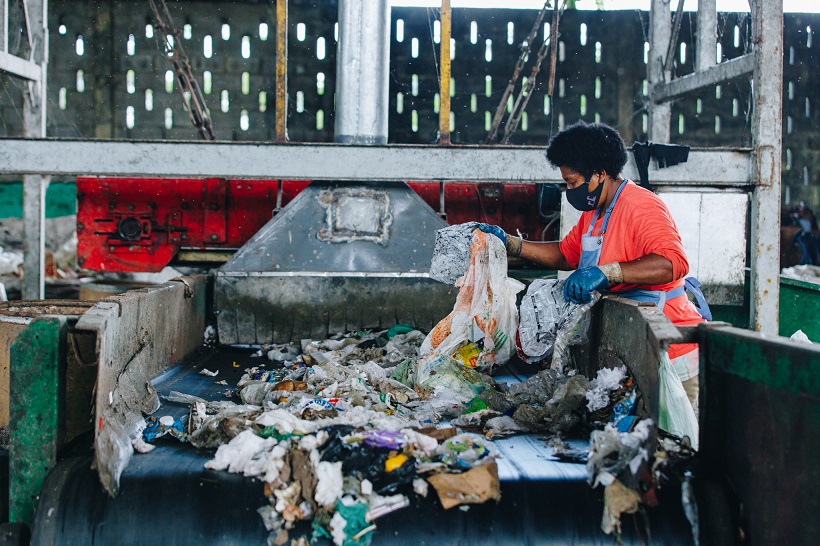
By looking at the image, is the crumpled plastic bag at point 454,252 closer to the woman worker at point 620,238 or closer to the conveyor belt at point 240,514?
the woman worker at point 620,238

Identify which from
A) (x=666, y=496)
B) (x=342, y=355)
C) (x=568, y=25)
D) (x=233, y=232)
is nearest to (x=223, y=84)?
(x=233, y=232)

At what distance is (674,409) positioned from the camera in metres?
2.15

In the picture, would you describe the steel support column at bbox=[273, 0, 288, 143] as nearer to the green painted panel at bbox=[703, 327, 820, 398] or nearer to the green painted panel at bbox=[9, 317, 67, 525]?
the green painted panel at bbox=[9, 317, 67, 525]

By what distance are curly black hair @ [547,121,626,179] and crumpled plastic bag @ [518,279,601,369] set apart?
19.1 inches

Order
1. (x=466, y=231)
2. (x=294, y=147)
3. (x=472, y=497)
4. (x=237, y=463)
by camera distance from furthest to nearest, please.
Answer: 1. (x=294, y=147)
2. (x=466, y=231)
3. (x=237, y=463)
4. (x=472, y=497)

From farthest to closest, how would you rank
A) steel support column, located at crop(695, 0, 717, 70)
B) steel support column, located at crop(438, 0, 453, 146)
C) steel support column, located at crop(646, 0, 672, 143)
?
steel support column, located at crop(646, 0, 672, 143) < steel support column, located at crop(695, 0, 717, 70) < steel support column, located at crop(438, 0, 453, 146)

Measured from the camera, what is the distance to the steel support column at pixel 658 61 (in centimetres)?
526

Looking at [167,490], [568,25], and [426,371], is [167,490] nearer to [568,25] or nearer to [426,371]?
[426,371]

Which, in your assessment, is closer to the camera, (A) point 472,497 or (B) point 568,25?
(A) point 472,497

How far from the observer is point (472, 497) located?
177 cm

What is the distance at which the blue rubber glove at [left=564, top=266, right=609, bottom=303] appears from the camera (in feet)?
8.45

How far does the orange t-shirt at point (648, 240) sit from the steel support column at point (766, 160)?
1651 millimetres

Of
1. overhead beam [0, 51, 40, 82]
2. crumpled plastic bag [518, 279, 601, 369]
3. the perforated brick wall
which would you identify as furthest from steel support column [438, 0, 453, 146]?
the perforated brick wall

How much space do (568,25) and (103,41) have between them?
4.94 m
